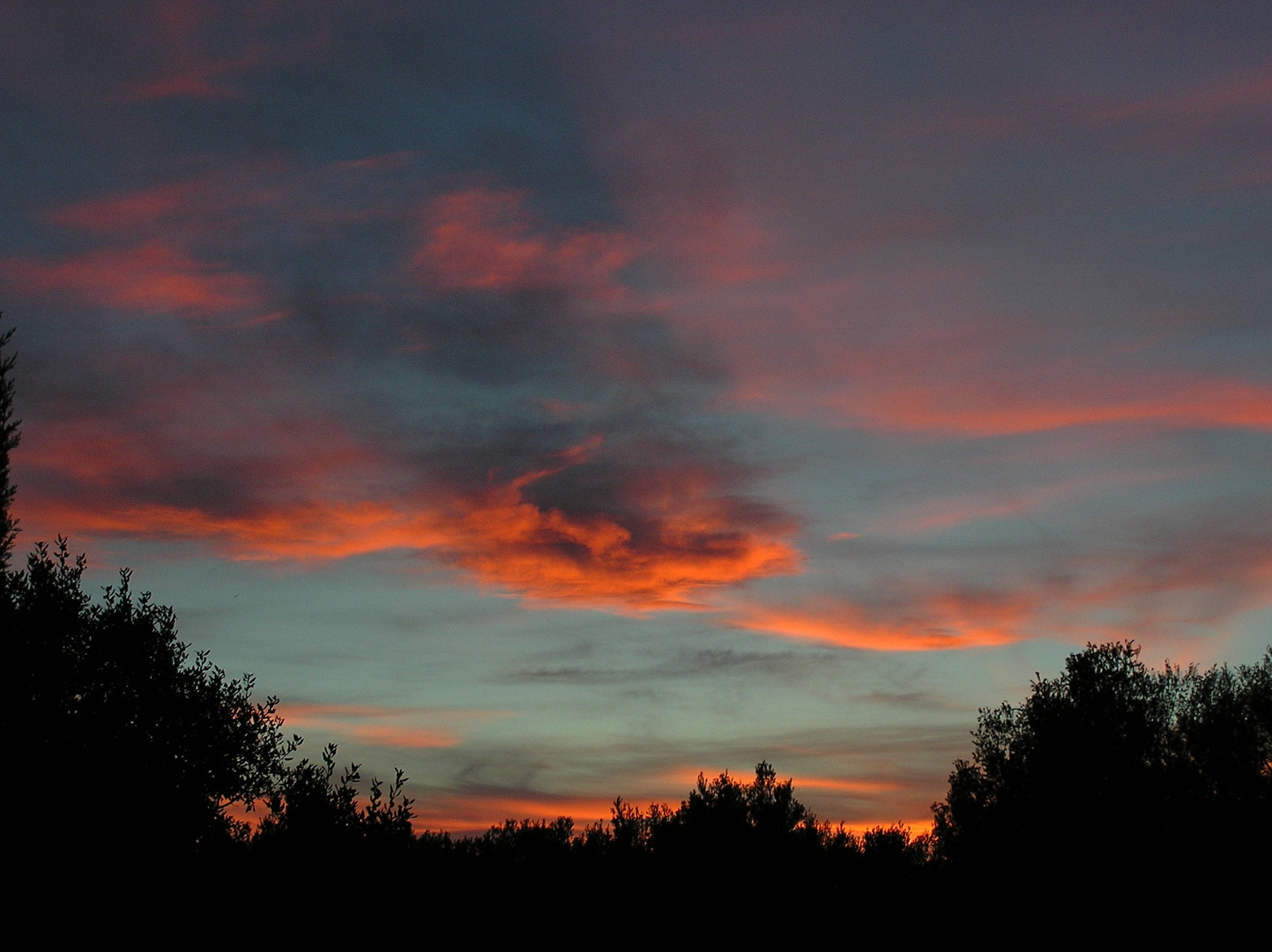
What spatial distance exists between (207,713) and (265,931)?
651cm

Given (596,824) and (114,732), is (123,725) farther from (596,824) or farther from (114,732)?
(596,824)

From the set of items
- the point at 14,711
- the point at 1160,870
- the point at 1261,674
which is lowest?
the point at 1160,870

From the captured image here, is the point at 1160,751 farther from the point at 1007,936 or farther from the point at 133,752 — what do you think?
the point at 133,752

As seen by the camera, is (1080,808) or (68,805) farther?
(1080,808)

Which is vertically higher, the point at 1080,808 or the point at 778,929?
the point at 1080,808

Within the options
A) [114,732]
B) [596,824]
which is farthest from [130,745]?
[596,824]

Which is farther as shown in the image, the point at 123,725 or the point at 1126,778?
the point at 1126,778

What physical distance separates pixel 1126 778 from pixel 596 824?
27.9 metres

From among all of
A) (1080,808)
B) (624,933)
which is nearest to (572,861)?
(624,933)

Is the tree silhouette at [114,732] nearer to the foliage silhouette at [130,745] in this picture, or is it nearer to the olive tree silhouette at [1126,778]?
the foliage silhouette at [130,745]

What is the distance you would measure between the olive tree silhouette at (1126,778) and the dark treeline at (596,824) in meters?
0.11

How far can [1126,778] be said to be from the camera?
49.1 meters

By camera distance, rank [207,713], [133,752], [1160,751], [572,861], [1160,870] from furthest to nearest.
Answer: [1160,751] < [572,861] < [1160,870] < [207,713] < [133,752]

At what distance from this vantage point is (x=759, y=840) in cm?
5034
